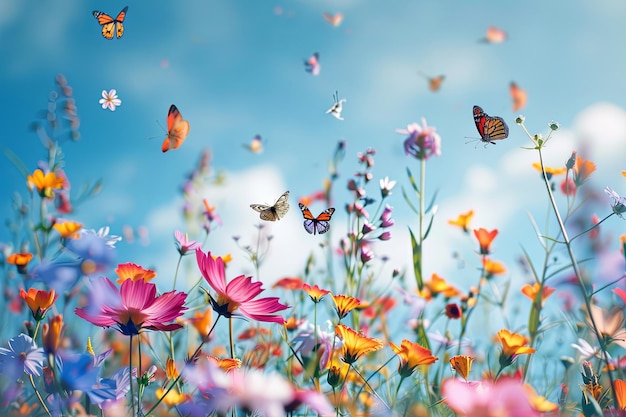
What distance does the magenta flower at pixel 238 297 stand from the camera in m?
0.62

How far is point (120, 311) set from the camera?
60 centimetres

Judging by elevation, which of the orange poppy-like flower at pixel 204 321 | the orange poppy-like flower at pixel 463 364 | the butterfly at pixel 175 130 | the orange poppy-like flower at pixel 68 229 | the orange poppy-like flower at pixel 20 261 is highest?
the butterfly at pixel 175 130

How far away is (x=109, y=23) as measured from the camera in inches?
45.4

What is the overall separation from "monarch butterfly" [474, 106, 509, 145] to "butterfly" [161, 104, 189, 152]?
0.61 meters

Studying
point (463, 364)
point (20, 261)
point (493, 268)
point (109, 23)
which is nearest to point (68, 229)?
point (20, 261)

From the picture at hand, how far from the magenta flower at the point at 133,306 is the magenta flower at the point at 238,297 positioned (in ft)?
0.15

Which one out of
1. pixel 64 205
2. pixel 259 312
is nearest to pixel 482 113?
pixel 259 312

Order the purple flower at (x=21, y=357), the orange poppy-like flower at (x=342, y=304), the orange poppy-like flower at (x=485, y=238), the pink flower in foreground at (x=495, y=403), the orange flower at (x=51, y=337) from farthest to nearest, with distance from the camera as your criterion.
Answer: the orange poppy-like flower at (x=485, y=238), the orange poppy-like flower at (x=342, y=304), the purple flower at (x=21, y=357), the orange flower at (x=51, y=337), the pink flower in foreground at (x=495, y=403)

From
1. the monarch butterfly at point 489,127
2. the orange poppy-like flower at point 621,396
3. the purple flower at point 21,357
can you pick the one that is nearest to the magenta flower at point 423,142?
the monarch butterfly at point 489,127

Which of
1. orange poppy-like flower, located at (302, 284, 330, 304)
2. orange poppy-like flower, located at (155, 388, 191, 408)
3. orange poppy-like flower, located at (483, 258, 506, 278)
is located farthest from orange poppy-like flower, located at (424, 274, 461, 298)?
orange poppy-like flower, located at (155, 388, 191, 408)

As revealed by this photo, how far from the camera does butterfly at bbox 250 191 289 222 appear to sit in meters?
0.96

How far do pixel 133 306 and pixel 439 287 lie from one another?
1.10m

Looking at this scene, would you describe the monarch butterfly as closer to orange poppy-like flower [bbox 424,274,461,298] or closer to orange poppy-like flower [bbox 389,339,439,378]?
orange poppy-like flower [bbox 389,339,439,378]

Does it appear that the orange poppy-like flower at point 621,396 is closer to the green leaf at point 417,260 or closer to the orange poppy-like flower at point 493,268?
the green leaf at point 417,260
